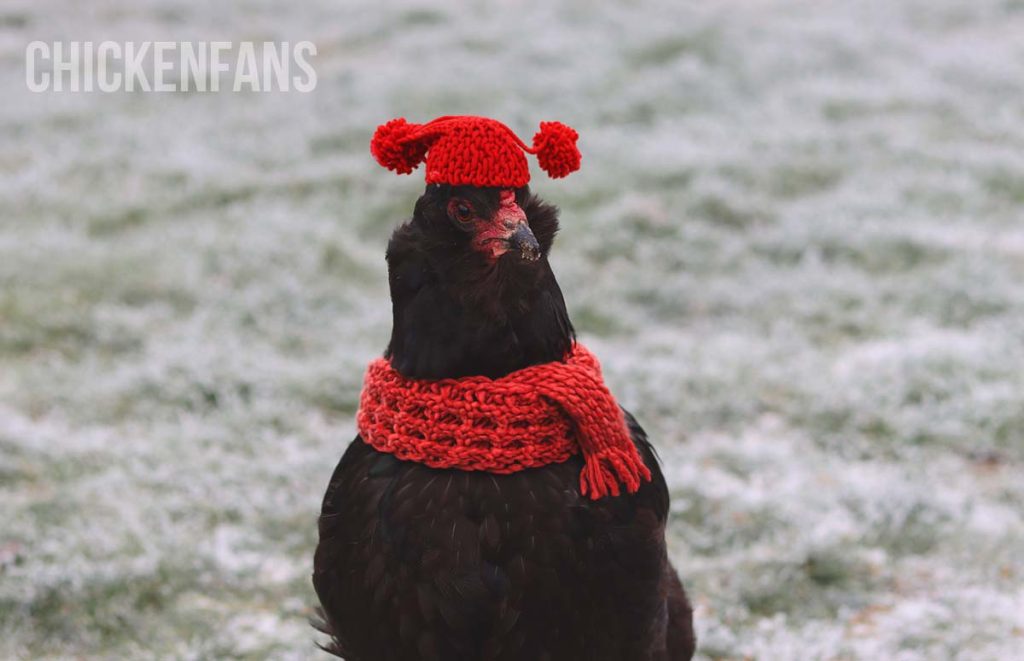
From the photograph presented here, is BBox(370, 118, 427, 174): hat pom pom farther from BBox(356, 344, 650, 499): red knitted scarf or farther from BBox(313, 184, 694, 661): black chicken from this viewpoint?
BBox(356, 344, 650, 499): red knitted scarf

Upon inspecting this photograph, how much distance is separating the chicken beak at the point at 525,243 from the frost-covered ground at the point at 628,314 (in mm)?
2188

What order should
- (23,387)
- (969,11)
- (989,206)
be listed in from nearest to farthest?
(23,387) → (989,206) → (969,11)

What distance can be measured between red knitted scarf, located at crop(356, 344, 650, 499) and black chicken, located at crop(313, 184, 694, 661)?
0.04 m

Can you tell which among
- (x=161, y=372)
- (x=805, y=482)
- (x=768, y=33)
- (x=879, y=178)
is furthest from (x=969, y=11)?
(x=161, y=372)

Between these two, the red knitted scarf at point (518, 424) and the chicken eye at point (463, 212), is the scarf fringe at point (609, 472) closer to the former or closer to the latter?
the red knitted scarf at point (518, 424)

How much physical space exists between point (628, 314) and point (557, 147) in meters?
4.45

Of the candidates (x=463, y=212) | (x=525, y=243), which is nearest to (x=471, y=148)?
(x=463, y=212)

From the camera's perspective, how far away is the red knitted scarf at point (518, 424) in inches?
101

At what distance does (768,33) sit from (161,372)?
9.03 metres

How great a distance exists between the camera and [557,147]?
2.68 meters

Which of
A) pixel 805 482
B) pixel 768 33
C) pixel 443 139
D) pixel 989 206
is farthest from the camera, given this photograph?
pixel 768 33

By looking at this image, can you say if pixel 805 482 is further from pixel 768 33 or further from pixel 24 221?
pixel 768 33

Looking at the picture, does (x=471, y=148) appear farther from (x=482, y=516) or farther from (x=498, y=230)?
(x=482, y=516)

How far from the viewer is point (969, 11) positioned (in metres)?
13.6
